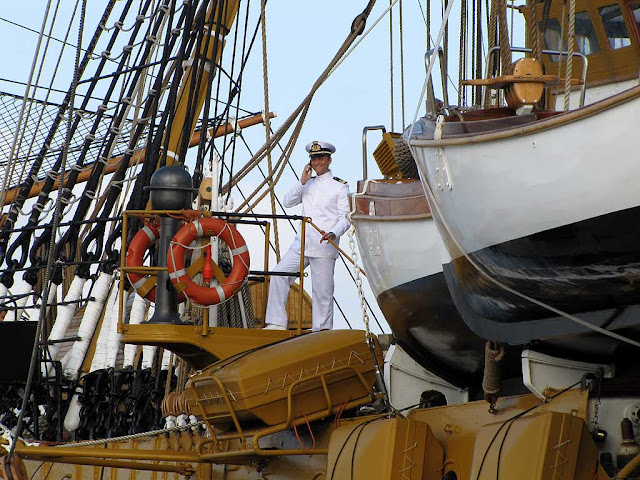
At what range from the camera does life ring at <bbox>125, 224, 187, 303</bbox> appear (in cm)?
970

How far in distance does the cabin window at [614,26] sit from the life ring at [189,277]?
3.71m

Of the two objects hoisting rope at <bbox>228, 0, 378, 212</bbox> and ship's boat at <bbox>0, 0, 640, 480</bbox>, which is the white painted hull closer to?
ship's boat at <bbox>0, 0, 640, 480</bbox>

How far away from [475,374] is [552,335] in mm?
2354

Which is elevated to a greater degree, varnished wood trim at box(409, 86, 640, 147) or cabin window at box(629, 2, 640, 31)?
cabin window at box(629, 2, 640, 31)

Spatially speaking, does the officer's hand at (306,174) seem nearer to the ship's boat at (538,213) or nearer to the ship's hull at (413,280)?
the ship's hull at (413,280)

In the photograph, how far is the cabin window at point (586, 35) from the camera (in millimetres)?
9961

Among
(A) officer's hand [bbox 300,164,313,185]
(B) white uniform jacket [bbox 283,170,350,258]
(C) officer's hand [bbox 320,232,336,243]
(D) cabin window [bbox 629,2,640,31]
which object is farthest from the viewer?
(A) officer's hand [bbox 300,164,313,185]

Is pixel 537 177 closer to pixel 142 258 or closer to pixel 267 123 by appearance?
pixel 142 258

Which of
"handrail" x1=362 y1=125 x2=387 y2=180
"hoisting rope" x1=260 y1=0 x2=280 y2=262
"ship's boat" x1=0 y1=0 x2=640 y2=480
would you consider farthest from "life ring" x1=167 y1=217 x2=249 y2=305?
"hoisting rope" x1=260 y1=0 x2=280 y2=262

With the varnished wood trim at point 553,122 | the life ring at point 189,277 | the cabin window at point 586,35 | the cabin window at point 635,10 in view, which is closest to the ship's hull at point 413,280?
the life ring at point 189,277

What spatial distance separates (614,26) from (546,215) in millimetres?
5184

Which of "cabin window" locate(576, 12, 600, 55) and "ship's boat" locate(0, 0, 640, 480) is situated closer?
"ship's boat" locate(0, 0, 640, 480)

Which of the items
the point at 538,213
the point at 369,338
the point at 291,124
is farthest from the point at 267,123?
the point at 538,213

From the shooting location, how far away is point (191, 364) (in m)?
9.98
